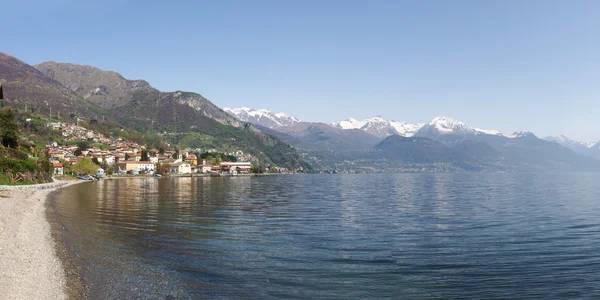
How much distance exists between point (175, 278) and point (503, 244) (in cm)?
2347

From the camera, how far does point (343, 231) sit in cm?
3628

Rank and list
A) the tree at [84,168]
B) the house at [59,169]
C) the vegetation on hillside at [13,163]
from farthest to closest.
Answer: the tree at [84,168] → the house at [59,169] → the vegetation on hillside at [13,163]

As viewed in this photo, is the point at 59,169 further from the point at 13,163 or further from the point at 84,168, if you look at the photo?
the point at 13,163

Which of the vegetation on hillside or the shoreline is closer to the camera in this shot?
the shoreline

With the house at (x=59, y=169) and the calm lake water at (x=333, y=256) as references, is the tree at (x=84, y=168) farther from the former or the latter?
the calm lake water at (x=333, y=256)

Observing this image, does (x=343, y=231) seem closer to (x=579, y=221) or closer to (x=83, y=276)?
(x=83, y=276)

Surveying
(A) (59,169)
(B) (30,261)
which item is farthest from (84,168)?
(B) (30,261)

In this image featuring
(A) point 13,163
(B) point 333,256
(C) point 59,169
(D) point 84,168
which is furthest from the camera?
(D) point 84,168

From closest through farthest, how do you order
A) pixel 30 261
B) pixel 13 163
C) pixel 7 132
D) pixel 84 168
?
pixel 30 261 → pixel 13 163 → pixel 7 132 → pixel 84 168

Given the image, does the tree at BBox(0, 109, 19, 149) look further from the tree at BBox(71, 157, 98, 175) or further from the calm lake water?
the calm lake water

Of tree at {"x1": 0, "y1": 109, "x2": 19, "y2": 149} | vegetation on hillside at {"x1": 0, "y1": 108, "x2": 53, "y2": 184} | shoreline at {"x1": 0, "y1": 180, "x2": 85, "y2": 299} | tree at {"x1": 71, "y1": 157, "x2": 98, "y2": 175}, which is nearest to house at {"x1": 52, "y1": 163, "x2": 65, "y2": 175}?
tree at {"x1": 71, "y1": 157, "x2": 98, "y2": 175}

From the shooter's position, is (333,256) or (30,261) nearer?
(30,261)

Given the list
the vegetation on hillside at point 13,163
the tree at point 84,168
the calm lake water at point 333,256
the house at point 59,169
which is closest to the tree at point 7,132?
the vegetation on hillside at point 13,163

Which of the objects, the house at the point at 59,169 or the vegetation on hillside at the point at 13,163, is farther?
the house at the point at 59,169
